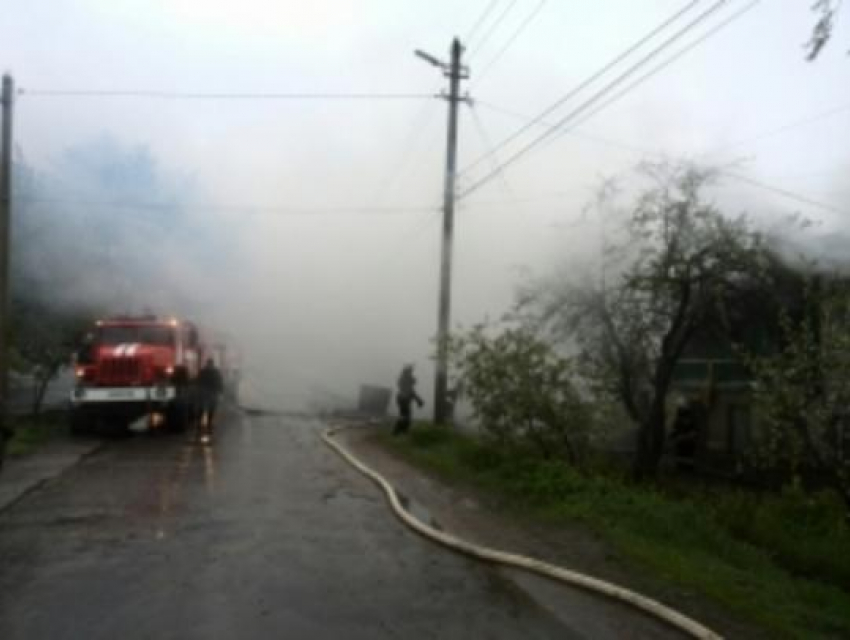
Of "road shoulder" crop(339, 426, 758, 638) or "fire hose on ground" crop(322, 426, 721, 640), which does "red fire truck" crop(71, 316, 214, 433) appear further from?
"fire hose on ground" crop(322, 426, 721, 640)

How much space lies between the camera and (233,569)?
28.1ft

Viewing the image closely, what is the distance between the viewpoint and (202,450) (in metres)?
18.8

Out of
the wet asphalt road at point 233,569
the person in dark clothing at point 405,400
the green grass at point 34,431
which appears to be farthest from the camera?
the person in dark clothing at point 405,400

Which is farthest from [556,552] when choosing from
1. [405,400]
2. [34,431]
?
[34,431]

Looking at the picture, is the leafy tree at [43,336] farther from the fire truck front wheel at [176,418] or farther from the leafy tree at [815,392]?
the leafy tree at [815,392]

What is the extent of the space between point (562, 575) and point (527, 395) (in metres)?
7.47

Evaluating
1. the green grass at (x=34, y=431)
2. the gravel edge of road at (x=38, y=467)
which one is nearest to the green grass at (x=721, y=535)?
the gravel edge of road at (x=38, y=467)

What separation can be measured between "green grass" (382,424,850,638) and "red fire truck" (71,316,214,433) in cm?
937

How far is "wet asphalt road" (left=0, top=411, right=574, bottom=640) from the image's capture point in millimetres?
6961

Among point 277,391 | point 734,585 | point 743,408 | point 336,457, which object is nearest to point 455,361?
point 336,457

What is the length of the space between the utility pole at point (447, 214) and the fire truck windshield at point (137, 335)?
251 inches

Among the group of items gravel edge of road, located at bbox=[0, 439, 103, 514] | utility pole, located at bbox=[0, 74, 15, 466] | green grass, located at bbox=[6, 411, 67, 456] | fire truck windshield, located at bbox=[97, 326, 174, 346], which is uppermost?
utility pole, located at bbox=[0, 74, 15, 466]

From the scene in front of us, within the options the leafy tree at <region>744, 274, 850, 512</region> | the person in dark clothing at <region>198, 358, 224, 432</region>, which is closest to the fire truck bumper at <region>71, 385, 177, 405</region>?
the person in dark clothing at <region>198, 358, 224, 432</region>

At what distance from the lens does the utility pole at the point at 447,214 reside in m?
22.3
